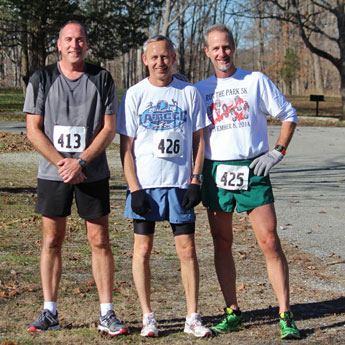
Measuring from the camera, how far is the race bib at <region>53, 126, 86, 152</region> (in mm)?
4066

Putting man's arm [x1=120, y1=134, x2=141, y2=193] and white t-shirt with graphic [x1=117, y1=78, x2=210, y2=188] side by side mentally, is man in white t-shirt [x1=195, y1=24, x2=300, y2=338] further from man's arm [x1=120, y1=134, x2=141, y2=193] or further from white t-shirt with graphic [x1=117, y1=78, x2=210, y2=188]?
man's arm [x1=120, y1=134, x2=141, y2=193]

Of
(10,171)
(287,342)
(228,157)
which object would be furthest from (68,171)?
(10,171)

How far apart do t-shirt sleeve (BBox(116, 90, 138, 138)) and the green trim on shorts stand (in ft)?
1.88

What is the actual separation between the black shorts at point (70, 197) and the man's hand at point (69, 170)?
128mm

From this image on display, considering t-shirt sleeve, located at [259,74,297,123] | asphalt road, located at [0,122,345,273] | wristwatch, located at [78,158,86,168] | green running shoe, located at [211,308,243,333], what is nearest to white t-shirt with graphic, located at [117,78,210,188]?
wristwatch, located at [78,158,86,168]

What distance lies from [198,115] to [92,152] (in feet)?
2.39

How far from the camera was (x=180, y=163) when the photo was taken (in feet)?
13.4

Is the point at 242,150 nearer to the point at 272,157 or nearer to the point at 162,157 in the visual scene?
the point at 272,157

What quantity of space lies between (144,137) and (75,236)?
3693mm

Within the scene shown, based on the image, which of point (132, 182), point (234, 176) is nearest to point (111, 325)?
point (132, 182)

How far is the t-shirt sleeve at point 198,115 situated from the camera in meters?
4.14

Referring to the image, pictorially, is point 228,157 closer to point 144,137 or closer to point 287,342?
point 144,137

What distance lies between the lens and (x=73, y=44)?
161 inches

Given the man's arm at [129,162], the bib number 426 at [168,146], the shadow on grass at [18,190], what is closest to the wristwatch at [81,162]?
the man's arm at [129,162]
